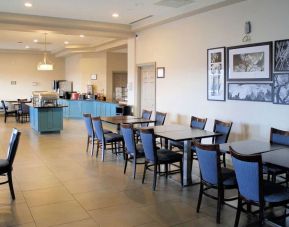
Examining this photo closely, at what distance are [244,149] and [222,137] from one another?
137 cm

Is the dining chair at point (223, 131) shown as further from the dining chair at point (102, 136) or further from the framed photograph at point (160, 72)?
the framed photograph at point (160, 72)

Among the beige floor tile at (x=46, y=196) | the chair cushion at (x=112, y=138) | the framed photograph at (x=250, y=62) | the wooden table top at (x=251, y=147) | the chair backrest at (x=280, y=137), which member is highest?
the framed photograph at (x=250, y=62)

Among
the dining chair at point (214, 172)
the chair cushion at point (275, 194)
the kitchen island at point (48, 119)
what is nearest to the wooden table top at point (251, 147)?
the dining chair at point (214, 172)

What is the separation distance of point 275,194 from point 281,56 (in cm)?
268

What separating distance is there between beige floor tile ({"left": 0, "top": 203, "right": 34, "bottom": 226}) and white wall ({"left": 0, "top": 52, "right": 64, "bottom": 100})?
11918 mm

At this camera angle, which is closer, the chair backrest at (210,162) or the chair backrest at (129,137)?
the chair backrest at (210,162)

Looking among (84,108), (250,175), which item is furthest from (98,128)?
(84,108)

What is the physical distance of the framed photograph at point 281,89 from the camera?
4.87 m

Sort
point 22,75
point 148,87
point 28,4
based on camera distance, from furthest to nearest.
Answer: point 22,75 → point 148,87 → point 28,4

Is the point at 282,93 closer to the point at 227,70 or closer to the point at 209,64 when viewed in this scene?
the point at 227,70

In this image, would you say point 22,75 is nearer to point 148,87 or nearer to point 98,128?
point 148,87

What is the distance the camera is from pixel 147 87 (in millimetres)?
8805

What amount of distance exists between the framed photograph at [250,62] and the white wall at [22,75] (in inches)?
457

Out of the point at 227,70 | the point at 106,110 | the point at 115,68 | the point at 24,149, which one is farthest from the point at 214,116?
the point at 115,68
